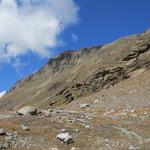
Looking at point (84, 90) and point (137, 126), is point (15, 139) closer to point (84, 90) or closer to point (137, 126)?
point (137, 126)

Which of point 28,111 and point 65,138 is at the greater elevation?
point 28,111

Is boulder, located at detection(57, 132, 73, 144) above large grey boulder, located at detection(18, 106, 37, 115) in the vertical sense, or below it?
below

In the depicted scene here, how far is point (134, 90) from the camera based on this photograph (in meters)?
77.2

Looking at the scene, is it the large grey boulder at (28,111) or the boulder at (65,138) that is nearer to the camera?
the boulder at (65,138)

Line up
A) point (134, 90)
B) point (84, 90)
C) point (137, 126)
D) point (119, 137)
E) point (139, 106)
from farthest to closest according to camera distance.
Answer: point (84, 90) → point (134, 90) → point (139, 106) → point (137, 126) → point (119, 137)

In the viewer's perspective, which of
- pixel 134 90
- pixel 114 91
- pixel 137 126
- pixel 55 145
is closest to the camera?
pixel 55 145

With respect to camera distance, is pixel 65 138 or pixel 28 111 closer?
pixel 65 138

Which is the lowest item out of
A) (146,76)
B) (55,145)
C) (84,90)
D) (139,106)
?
(55,145)

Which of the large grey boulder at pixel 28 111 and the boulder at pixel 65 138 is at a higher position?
the large grey boulder at pixel 28 111

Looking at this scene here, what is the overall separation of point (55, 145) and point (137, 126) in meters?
12.2

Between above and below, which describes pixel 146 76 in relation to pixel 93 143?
above

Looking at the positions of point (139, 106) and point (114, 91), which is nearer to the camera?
point (139, 106)

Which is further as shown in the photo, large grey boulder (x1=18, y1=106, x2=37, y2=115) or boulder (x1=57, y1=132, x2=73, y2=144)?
large grey boulder (x1=18, y1=106, x2=37, y2=115)

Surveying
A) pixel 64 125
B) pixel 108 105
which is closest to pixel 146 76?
pixel 108 105
